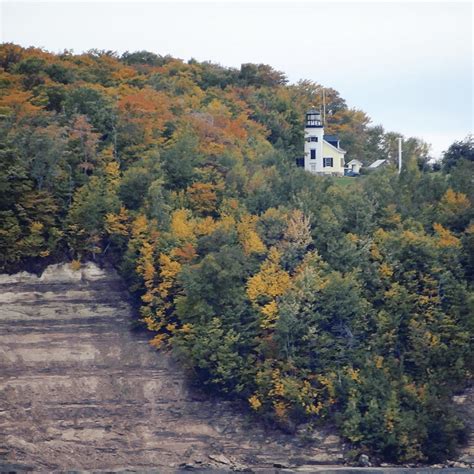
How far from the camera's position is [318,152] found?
56.4m

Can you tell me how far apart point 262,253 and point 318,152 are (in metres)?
13.8

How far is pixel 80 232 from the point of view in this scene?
43688mm

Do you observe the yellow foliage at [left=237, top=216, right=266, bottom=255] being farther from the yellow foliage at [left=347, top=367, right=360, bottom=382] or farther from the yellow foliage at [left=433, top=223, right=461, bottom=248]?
the yellow foliage at [left=433, top=223, right=461, bottom=248]

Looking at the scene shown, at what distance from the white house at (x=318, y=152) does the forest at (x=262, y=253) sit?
20.0ft

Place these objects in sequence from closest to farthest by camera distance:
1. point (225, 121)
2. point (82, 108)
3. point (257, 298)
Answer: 1. point (257, 298)
2. point (82, 108)
3. point (225, 121)

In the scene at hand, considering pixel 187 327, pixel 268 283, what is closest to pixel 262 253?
pixel 268 283

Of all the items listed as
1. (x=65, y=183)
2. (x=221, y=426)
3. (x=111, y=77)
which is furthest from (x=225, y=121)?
(x=221, y=426)

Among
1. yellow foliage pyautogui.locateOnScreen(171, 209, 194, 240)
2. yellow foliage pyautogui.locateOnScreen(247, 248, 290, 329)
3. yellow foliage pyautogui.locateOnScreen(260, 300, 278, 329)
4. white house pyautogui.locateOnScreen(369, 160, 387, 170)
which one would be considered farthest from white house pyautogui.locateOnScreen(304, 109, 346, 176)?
yellow foliage pyautogui.locateOnScreen(260, 300, 278, 329)

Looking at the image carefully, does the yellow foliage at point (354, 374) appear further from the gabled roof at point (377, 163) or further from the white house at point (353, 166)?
the gabled roof at point (377, 163)

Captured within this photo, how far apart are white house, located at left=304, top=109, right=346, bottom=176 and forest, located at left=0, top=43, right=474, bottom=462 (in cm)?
611

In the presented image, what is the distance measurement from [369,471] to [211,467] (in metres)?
4.58

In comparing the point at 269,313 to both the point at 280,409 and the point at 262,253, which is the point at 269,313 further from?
the point at 280,409

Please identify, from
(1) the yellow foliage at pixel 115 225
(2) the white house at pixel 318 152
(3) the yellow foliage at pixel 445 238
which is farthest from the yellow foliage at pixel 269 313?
(2) the white house at pixel 318 152

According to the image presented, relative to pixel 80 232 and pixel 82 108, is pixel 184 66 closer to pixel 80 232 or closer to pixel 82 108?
pixel 82 108
